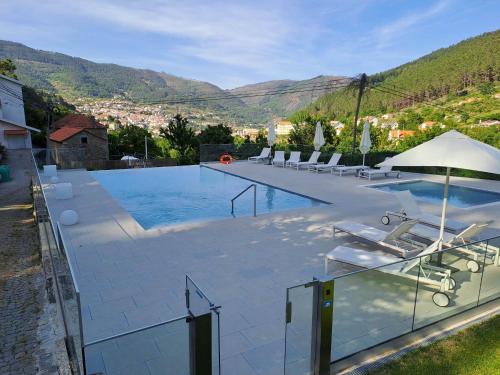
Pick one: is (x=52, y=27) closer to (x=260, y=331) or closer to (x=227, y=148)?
(x=227, y=148)

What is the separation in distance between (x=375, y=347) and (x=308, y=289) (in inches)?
47.1

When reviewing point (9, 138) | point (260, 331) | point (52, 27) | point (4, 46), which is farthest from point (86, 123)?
point (4, 46)

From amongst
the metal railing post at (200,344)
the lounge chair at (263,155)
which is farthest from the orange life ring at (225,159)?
the metal railing post at (200,344)

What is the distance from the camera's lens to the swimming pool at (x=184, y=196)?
10254 mm

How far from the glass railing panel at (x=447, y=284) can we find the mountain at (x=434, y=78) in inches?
1740

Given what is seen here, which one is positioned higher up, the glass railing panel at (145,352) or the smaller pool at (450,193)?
the glass railing panel at (145,352)

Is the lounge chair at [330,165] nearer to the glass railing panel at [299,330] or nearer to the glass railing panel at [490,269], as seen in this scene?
the glass railing panel at [490,269]

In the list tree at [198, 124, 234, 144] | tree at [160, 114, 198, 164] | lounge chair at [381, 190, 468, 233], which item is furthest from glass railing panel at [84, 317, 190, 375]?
tree at [198, 124, 234, 144]

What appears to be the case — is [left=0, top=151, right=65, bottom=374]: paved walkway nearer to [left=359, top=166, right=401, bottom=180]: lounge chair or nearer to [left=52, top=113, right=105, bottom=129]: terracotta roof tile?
[left=359, top=166, right=401, bottom=180]: lounge chair

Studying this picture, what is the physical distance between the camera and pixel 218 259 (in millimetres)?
5840

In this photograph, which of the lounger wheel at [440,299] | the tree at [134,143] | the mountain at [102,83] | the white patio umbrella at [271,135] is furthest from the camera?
the mountain at [102,83]

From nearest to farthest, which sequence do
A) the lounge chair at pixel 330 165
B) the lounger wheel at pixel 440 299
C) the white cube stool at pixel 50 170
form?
1. the lounger wheel at pixel 440 299
2. the white cube stool at pixel 50 170
3. the lounge chair at pixel 330 165

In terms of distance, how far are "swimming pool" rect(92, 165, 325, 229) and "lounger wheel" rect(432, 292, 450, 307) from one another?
19.4ft

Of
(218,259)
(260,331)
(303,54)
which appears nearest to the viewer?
(260,331)
